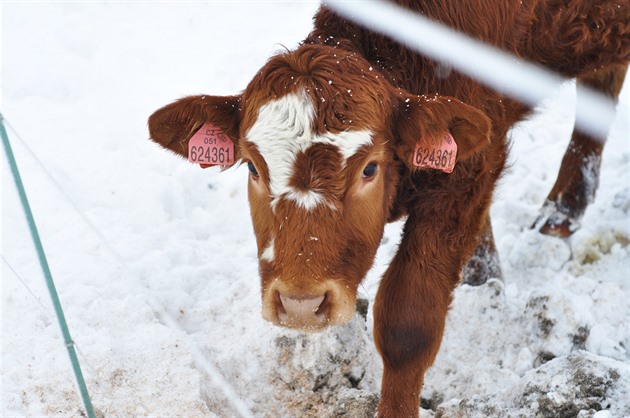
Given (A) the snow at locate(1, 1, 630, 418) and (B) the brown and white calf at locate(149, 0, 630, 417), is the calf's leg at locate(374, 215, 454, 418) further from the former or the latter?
(A) the snow at locate(1, 1, 630, 418)

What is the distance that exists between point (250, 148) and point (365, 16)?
1002mm

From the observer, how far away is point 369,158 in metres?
3.10

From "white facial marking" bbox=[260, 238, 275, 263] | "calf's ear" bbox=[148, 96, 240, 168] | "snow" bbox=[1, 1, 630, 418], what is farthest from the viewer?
"snow" bbox=[1, 1, 630, 418]

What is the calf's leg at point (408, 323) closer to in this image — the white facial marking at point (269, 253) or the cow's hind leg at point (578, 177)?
the white facial marking at point (269, 253)

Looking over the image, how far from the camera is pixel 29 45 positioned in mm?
6727

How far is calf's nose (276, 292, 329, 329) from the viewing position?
9.37ft

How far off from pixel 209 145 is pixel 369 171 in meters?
0.76

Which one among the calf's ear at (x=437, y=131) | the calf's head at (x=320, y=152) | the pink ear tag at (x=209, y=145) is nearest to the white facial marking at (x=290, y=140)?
the calf's head at (x=320, y=152)

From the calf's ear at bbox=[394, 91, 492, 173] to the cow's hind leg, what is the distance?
2.75 meters

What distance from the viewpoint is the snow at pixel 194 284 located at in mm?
3824

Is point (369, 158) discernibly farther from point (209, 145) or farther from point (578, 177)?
point (578, 177)

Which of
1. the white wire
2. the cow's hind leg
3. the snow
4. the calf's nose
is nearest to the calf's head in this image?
the calf's nose

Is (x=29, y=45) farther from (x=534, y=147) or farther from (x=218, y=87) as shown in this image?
(x=534, y=147)

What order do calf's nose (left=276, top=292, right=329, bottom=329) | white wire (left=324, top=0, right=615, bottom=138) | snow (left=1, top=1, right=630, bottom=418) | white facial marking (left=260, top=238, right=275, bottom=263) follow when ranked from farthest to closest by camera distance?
snow (left=1, top=1, right=630, bottom=418)
white wire (left=324, top=0, right=615, bottom=138)
white facial marking (left=260, top=238, right=275, bottom=263)
calf's nose (left=276, top=292, right=329, bottom=329)
